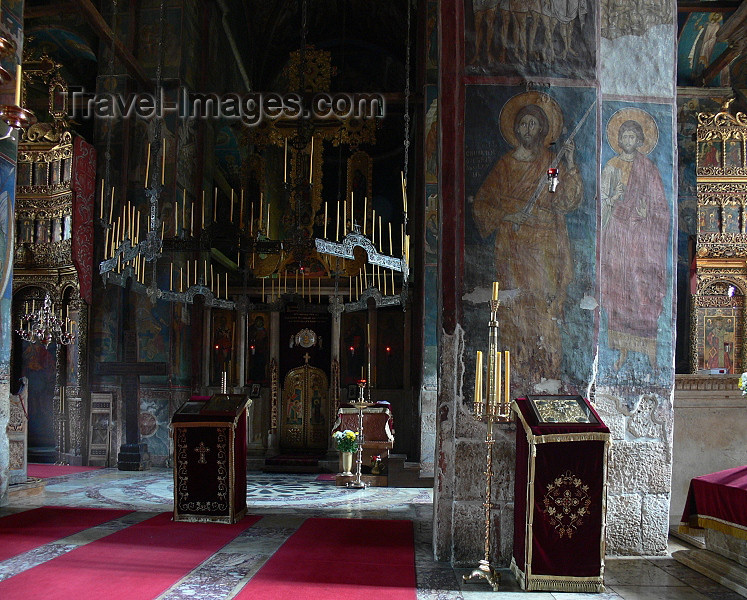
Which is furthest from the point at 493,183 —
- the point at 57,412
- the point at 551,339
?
the point at 57,412

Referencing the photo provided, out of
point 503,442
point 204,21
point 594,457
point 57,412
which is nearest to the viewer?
point 594,457

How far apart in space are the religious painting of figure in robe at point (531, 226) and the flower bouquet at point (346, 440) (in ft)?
16.4

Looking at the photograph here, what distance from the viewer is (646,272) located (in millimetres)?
6297

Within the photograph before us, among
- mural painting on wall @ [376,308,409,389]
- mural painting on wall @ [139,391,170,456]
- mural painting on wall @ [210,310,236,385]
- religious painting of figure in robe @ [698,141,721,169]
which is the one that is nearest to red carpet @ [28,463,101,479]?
mural painting on wall @ [139,391,170,456]

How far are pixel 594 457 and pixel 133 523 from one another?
465cm

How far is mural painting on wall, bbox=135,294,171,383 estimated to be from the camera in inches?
492

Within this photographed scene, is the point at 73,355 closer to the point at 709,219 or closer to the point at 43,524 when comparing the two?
the point at 43,524

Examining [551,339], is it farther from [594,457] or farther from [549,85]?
[549,85]

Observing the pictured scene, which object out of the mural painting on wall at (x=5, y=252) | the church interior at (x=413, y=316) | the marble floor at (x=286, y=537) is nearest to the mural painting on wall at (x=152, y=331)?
the church interior at (x=413, y=316)

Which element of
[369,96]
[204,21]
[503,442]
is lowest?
[503,442]

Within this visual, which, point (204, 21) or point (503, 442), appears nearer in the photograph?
point (503, 442)

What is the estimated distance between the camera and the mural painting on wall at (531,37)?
240 inches

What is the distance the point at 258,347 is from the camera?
572 inches

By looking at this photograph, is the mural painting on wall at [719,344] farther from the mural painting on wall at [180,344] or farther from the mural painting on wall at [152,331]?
the mural painting on wall at [152,331]
